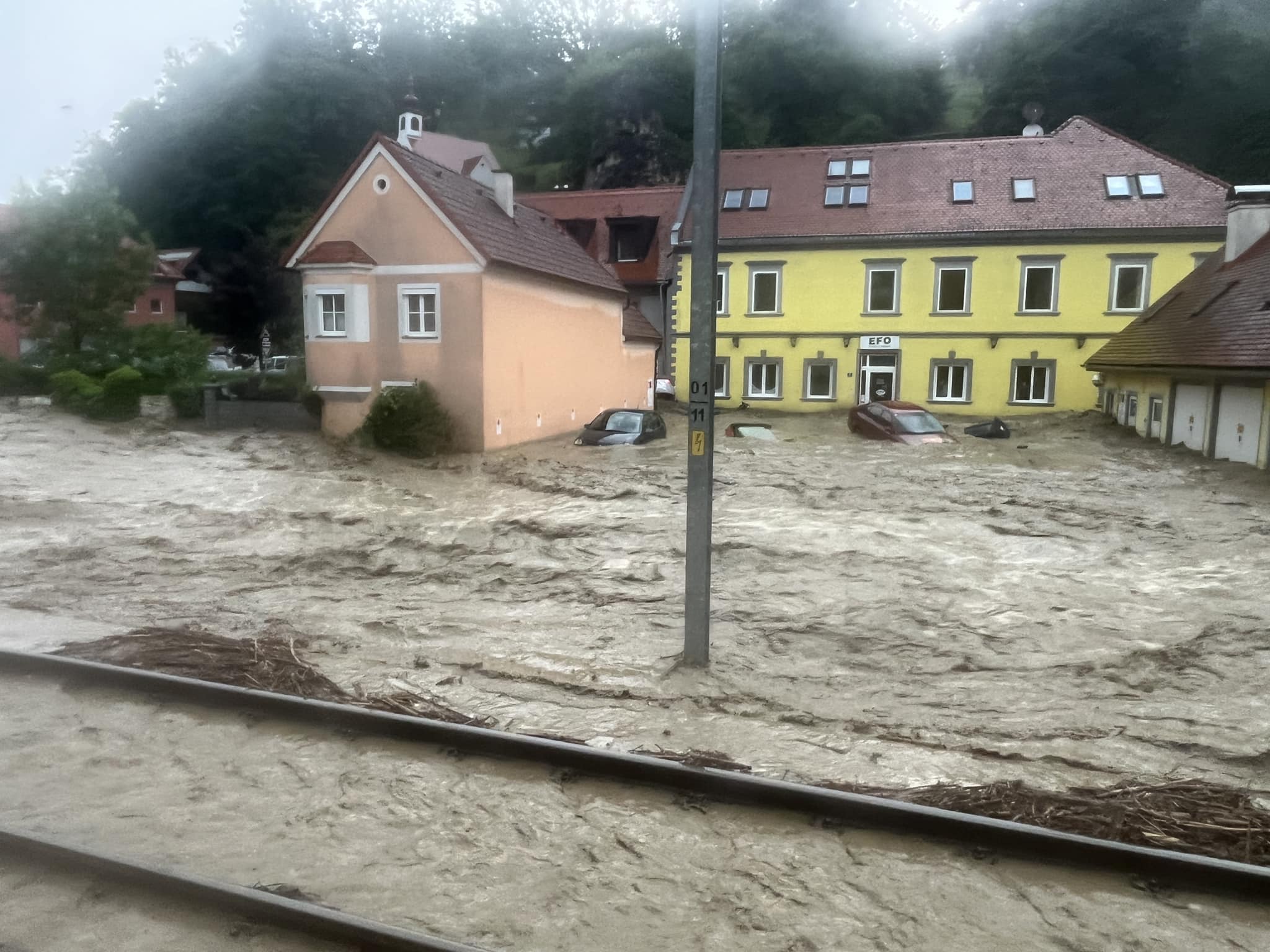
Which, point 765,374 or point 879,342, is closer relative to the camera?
point 879,342

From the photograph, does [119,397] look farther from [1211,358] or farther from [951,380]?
[951,380]

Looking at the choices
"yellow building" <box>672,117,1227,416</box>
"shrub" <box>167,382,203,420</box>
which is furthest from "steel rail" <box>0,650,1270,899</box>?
"yellow building" <box>672,117,1227,416</box>

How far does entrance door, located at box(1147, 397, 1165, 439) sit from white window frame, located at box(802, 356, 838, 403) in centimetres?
1226

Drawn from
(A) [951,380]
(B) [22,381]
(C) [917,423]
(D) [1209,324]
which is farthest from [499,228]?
(A) [951,380]

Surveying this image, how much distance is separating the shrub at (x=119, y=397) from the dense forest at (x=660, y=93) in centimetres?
2499

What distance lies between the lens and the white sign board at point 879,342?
37719mm

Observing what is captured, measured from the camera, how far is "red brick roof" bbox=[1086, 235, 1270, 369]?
21.8 m

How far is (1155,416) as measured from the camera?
Answer: 27.8 meters

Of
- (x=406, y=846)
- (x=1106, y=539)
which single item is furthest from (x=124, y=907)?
(x=1106, y=539)

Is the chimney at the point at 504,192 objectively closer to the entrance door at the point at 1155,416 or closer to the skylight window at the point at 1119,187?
the entrance door at the point at 1155,416

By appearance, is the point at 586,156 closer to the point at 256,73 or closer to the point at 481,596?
the point at 256,73

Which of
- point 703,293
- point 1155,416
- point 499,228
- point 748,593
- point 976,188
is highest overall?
point 976,188

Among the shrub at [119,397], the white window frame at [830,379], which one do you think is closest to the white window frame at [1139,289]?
the white window frame at [830,379]

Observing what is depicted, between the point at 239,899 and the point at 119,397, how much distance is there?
1062 inches
